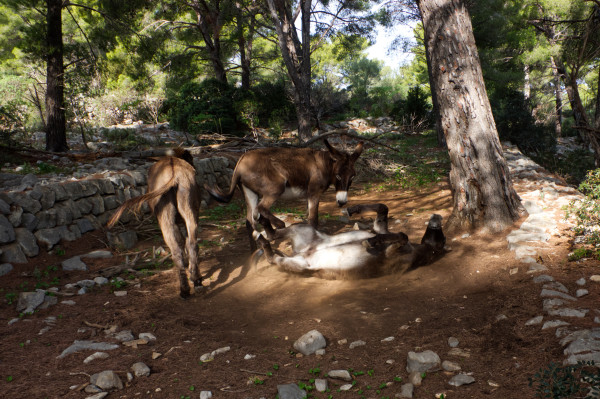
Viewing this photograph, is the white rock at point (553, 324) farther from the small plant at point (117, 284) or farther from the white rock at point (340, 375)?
the small plant at point (117, 284)

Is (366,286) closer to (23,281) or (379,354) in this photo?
(379,354)

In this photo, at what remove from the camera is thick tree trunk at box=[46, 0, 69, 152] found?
1114cm

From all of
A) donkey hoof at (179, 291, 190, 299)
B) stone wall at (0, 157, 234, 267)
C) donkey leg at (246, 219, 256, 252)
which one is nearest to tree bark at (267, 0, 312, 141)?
stone wall at (0, 157, 234, 267)

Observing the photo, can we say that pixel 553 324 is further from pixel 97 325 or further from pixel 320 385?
pixel 97 325

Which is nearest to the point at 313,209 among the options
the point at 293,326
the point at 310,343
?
the point at 293,326

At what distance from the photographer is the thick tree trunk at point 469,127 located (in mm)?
5395

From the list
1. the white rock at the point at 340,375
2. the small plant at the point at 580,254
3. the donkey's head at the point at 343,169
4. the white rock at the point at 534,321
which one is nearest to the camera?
the white rock at the point at 340,375

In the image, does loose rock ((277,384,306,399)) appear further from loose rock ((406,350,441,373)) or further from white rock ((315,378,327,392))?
loose rock ((406,350,441,373))

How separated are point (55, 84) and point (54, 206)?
710 cm

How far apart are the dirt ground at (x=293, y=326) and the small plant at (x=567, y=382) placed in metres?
0.12

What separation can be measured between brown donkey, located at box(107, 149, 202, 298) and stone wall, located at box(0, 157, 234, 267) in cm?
194

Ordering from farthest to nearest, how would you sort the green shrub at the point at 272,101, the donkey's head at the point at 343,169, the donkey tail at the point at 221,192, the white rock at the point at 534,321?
1. the green shrub at the point at 272,101
2. the donkey's head at the point at 343,169
3. the donkey tail at the point at 221,192
4. the white rock at the point at 534,321

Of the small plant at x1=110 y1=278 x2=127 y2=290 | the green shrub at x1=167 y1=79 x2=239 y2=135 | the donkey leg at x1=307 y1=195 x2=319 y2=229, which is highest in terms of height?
the green shrub at x1=167 y1=79 x2=239 y2=135

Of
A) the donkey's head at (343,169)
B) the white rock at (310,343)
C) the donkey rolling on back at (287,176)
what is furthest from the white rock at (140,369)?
the donkey's head at (343,169)
